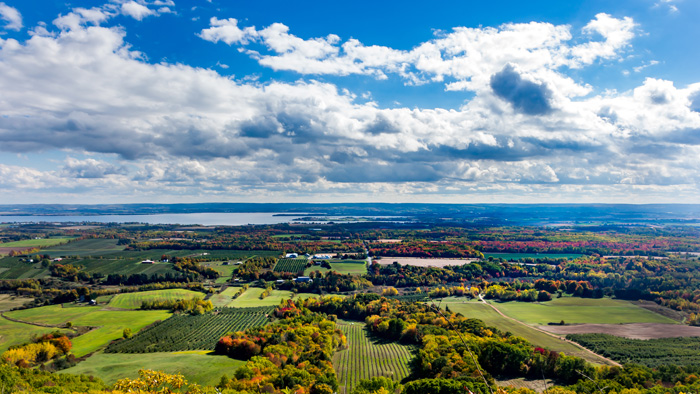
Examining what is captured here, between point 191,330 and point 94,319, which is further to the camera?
point 94,319

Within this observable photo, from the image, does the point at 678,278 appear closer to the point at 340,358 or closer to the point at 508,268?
the point at 508,268

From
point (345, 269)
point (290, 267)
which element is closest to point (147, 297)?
point (290, 267)

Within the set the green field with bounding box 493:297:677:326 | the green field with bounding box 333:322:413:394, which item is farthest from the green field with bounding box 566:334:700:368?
the green field with bounding box 333:322:413:394

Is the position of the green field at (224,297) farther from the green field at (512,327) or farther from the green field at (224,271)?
the green field at (512,327)

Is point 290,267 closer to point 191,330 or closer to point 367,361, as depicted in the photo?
point 191,330

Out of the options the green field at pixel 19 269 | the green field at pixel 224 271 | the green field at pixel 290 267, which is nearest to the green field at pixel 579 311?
the green field at pixel 290 267
